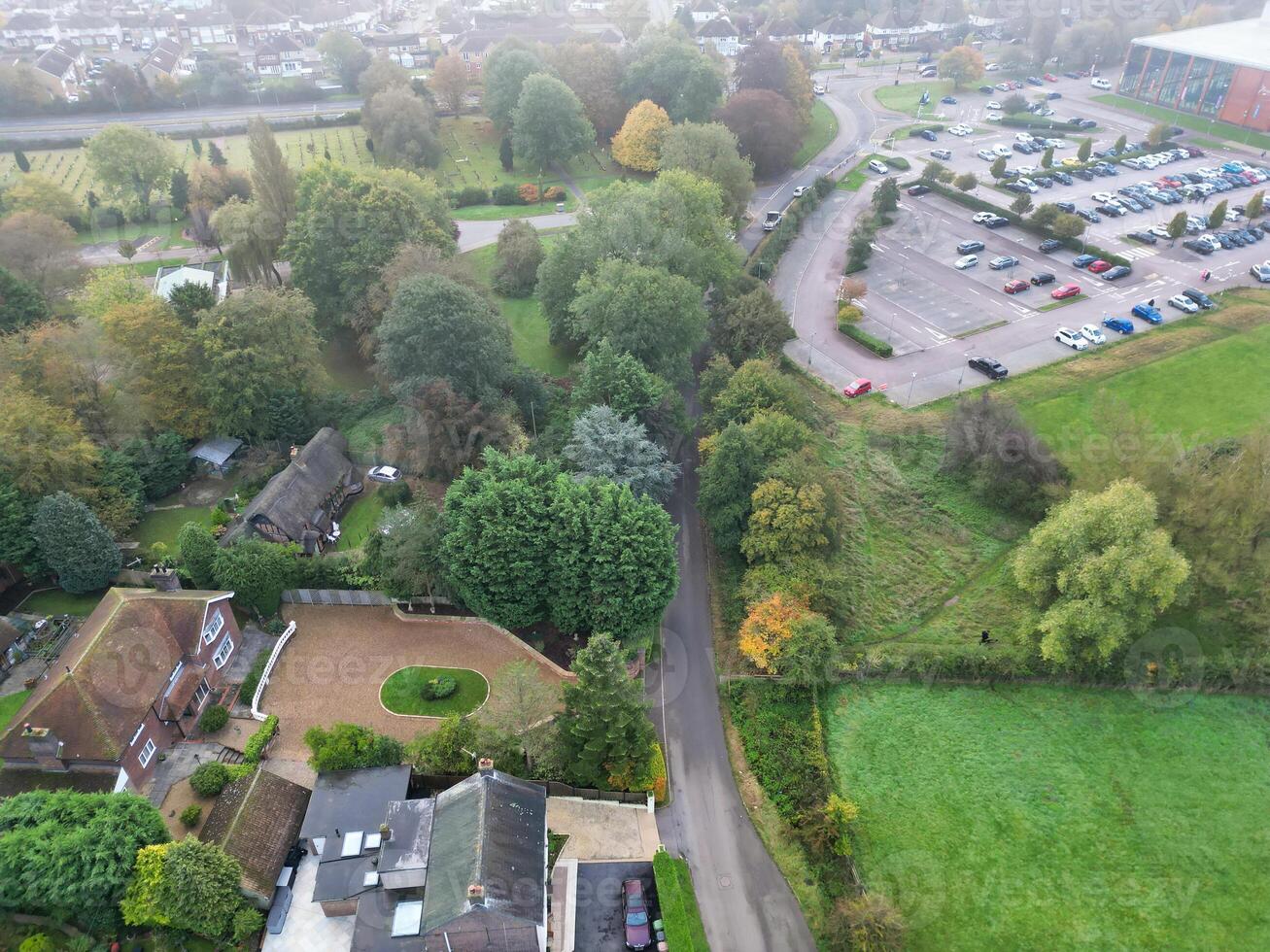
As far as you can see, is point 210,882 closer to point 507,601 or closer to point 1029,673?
point 507,601

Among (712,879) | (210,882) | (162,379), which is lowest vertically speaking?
(712,879)

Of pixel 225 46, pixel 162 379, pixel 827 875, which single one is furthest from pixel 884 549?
pixel 225 46

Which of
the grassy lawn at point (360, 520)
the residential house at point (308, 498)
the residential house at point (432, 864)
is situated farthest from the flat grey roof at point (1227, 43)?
the residential house at point (432, 864)

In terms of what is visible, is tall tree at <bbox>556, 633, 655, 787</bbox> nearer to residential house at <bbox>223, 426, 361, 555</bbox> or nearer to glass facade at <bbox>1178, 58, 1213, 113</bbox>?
residential house at <bbox>223, 426, 361, 555</bbox>

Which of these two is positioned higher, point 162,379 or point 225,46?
point 225,46

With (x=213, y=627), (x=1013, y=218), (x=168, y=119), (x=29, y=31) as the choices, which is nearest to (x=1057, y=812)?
(x=213, y=627)

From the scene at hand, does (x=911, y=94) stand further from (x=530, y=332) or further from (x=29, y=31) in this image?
(x=29, y=31)

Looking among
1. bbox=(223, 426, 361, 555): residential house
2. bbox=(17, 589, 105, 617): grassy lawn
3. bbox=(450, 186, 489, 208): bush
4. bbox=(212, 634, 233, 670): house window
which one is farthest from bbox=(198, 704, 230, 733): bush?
bbox=(450, 186, 489, 208): bush
